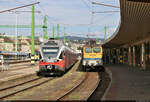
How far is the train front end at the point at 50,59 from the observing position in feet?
65.3

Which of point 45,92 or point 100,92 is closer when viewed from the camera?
point 45,92

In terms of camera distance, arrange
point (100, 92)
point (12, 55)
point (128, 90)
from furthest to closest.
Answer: point (12, 55), point (100, 92), point (128, 90)

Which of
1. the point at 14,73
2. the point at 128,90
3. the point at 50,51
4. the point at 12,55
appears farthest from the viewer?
the point at 12,55

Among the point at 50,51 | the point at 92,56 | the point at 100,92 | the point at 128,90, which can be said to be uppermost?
the point at 50,51

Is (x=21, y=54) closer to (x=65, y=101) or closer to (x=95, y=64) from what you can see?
(x=95, y=64)

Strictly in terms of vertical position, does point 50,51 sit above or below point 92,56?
above

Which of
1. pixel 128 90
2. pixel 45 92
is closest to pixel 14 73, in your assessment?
pixel 45 92

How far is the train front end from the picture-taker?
65.3 ft

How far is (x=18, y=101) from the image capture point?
9.95 meters

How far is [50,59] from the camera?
65.3 ft

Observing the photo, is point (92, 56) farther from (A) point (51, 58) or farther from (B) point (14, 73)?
(B) point (14, 73)

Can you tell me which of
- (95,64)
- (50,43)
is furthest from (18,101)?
(95,64)

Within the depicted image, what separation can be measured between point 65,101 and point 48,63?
9.84 m

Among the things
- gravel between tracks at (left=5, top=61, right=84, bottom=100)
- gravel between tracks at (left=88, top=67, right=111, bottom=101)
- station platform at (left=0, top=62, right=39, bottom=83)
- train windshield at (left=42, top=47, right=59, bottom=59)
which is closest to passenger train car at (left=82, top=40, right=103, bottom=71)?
station platform at (left=0, top=62, right=39, bottom=83)
